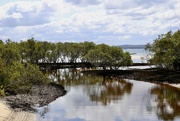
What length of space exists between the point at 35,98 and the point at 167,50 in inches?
1961

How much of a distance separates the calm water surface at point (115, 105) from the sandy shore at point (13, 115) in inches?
59.2

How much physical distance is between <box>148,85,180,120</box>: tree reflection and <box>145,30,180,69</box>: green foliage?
47.9ft

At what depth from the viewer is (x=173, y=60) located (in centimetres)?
8856

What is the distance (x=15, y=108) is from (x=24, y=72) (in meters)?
10.1

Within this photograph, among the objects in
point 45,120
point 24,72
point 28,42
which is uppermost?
point 28,42

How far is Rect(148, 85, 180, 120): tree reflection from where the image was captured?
4629 centimetres

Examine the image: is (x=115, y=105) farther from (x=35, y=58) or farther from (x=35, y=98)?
(x=35, y=58)

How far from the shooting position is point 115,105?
53.3 metres

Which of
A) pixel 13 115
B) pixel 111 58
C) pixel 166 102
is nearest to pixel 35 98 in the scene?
pixel 13 115

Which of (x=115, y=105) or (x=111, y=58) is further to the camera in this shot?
(x=111, y=58)

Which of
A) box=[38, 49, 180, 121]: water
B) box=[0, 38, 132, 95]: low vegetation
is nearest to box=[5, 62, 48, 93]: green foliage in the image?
box=[0, 38, 132, 95]: low vegetation

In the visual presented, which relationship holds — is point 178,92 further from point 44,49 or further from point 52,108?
point 44,49

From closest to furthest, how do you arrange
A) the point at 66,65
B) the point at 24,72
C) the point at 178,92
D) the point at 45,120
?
the point at 45,120, the point at 24,72, the point at 178,92, the point at 66,65

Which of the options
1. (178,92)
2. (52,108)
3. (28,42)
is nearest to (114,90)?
(178,92)
